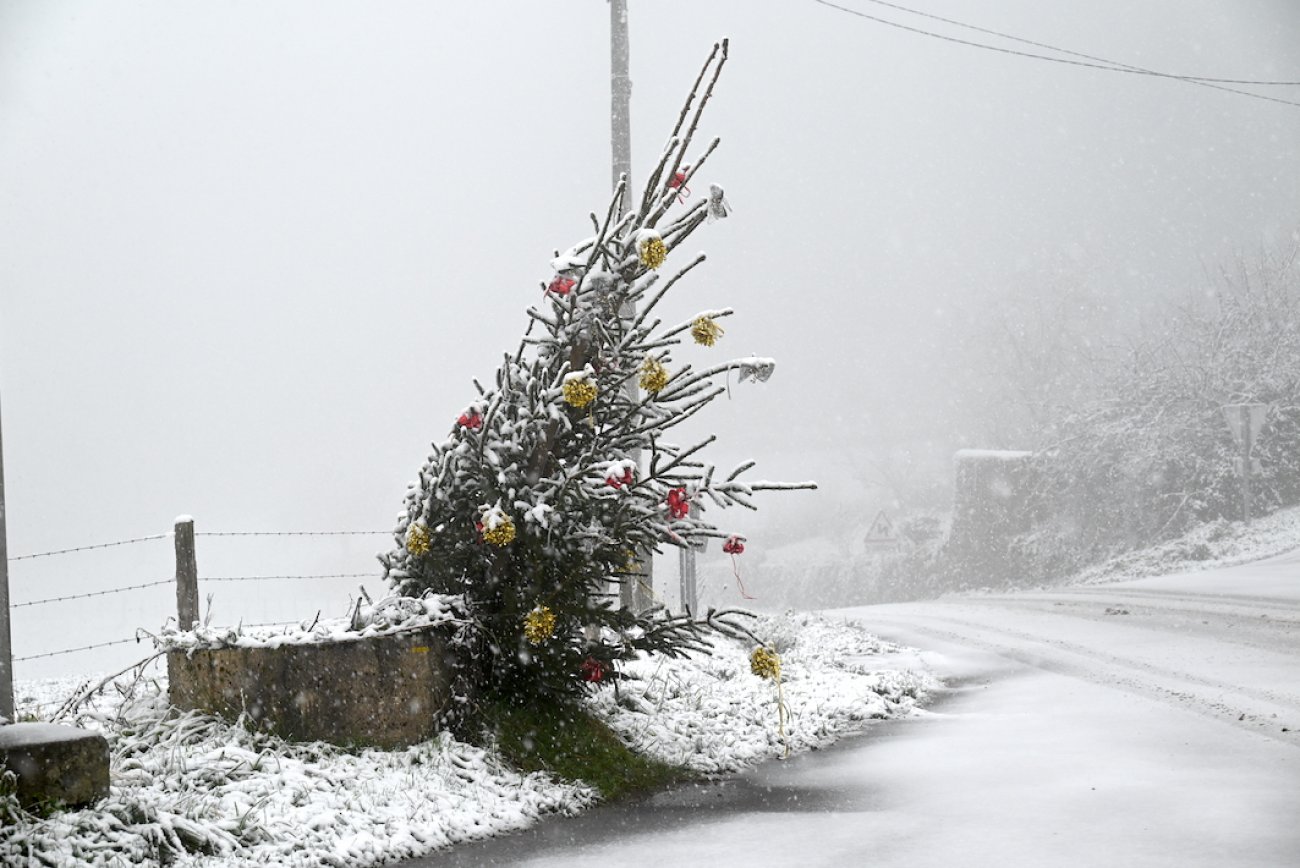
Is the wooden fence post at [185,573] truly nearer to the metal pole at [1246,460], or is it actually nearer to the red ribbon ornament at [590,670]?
the red ribbon ornament at [590,670]

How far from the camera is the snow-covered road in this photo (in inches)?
178

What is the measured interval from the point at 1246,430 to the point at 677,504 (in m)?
20.1

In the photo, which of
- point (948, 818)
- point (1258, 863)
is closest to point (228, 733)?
point (948, 818)

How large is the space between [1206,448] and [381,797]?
2471 centimetres

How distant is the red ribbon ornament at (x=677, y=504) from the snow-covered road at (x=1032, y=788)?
143 cm

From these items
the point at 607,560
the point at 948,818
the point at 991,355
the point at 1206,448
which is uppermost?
the point at 991,355

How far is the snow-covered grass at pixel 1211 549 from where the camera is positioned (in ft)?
67.8

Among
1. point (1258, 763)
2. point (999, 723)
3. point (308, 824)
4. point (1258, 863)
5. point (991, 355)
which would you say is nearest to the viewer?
point (1258, 863)

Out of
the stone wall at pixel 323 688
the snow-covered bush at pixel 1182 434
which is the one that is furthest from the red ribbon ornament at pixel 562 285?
the snow-covered bush at pixel 1182 434

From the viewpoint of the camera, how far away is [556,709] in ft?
20.9

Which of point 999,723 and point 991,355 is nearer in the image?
point 999,723

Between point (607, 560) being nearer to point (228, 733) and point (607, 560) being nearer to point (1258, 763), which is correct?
point (228, 733)

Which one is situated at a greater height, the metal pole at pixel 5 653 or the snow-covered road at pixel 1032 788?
the metal pole at pixel 5 653

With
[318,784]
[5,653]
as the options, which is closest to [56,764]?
[5,653]
